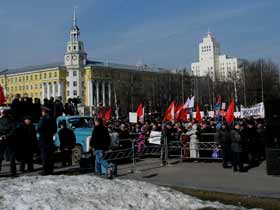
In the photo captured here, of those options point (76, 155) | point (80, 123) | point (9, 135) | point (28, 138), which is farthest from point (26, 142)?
point (80, 123)

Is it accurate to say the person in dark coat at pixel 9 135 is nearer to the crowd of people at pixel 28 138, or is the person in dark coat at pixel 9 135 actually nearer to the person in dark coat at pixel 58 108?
the crowd of people at pixel 28 138

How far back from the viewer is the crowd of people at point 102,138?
14773mm

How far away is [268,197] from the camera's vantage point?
11.6 m

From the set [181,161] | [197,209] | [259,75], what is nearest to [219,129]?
[181,161]

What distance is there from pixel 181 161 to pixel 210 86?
75.7 meters

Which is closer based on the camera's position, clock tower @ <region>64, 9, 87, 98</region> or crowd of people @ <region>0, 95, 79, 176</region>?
crowd of people @ <region>0, 95, 79, 176</region>

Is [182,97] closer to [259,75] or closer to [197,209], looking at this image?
[259,75]

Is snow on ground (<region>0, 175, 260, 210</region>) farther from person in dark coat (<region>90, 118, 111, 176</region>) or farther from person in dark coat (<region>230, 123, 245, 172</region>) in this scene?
person in dark coat (<region>230, 123, 245, 172</region>)

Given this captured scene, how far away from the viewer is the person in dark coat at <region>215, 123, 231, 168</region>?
17.4m

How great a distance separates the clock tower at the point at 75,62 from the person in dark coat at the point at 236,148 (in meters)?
129

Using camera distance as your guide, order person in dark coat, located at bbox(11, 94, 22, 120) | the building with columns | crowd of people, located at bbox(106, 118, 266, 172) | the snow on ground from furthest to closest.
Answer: the building with columns, person in dark coat, located at bbox(11, 94, 22, 120), crowd of people, located at bbox(106, 118, 266, 172), the snow on ground

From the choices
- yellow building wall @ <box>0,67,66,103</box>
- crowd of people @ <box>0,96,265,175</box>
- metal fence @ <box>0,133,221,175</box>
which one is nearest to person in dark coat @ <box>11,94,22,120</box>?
crowd of people @ <box>0,96,265,175</box>

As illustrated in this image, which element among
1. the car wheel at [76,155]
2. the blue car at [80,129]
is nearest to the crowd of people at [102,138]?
the car wheel at [76,155]

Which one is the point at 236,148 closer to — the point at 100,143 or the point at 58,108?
the point at 100,143
